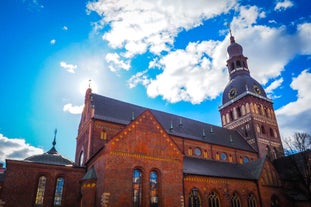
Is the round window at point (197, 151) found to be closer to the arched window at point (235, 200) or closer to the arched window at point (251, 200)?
the arched window at point (235, 200)

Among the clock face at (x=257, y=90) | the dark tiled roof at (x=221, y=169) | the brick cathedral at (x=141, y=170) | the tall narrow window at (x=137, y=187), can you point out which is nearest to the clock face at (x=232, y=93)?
the clock face at (x=257, y=90)

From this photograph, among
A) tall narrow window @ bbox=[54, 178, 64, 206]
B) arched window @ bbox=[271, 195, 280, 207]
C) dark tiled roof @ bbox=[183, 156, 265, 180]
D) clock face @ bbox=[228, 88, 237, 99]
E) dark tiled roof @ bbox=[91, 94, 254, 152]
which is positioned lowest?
arched window @ bbox=[271, 195, 280, 207]

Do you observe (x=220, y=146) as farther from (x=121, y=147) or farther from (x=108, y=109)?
(x=121, y=147)

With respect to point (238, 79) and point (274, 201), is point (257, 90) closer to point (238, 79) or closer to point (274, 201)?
point (238, 79)

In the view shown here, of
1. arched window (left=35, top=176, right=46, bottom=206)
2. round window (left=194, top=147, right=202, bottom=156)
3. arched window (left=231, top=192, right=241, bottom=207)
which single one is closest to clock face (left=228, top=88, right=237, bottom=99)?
round window (left=194, top=147, right=202, bottom=156)

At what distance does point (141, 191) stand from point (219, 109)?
1396 inches

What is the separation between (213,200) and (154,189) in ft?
28.1

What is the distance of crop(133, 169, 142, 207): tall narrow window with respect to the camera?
69.1 feet

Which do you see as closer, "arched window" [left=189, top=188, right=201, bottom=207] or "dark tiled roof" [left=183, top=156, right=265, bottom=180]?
"arched window" [left=189, top=188, right=201, bottom=207]

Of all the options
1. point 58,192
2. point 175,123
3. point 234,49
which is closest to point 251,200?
point 175,123

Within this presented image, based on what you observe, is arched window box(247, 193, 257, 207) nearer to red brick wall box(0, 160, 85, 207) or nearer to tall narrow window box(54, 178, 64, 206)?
red brick wall box(0, 160, 85, 207)

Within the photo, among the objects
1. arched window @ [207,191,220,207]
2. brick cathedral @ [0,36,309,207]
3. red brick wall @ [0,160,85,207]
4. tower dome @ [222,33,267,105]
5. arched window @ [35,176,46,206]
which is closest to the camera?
brick cathedral @ [0,36,309,207]

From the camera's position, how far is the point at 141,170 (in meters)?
22.3

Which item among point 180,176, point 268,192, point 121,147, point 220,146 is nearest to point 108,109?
point 121,147
